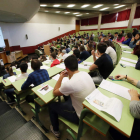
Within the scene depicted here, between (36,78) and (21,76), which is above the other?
(36,78)

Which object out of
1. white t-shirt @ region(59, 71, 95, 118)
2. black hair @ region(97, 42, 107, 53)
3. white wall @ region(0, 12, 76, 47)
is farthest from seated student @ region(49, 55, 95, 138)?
white wall @ region(0, 12, 76, 47)

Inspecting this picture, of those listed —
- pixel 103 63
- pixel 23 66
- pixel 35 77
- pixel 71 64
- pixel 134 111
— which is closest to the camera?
pixel 134 111

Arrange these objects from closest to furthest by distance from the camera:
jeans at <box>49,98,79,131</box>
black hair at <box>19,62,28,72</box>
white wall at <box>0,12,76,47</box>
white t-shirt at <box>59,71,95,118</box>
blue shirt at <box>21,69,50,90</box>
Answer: white t-shirt at <box>59,71,95,118</box>
jeans at <box>49,98,79,131</box>
blue shirt at <box>21,69,50,90</box>
black hair at <box>19,62,28,72</box>
white wall at <box>0,12,76,47</box>

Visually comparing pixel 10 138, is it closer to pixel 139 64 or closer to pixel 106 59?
pixel 106 59

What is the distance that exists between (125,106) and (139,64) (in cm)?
139

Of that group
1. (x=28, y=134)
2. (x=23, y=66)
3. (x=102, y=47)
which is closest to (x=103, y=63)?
(x=102, y=47)

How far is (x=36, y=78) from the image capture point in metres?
1.68

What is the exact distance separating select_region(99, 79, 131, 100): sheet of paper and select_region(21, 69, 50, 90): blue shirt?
119 centimetres

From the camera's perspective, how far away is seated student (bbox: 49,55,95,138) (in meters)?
1.07

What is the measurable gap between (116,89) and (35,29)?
11.3 meters

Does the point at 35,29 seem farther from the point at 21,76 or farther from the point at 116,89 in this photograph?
the point at 116,89

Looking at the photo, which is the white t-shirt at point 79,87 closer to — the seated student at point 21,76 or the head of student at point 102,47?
the head of student at point 102,47

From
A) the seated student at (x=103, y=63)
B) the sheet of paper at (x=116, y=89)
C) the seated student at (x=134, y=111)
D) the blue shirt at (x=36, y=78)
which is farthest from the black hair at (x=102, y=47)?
the blue shirt at (x=36, y=78)

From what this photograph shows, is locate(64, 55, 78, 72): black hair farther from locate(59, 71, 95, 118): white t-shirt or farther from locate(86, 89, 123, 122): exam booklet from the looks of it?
locate(86, 89, 123, 122): exam booklet
